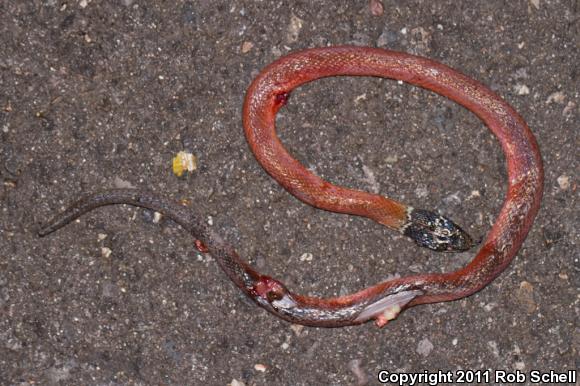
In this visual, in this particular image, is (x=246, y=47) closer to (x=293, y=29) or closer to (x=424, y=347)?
(x=293, y=29)

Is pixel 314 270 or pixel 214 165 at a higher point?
pixel 214 165

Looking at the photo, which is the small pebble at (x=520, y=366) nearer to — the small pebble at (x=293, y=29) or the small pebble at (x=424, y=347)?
the small pebble at (x=424, y=347)

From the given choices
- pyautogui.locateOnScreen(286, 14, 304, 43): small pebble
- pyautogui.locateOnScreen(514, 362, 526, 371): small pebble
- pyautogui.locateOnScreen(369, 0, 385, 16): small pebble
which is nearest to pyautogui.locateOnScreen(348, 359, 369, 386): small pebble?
pyautogui.locateOnScreen(514, 362, 526, 371): small pebble

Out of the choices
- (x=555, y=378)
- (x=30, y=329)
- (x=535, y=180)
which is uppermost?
(x=535, y=180)

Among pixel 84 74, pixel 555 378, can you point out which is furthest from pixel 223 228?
pixel 555 378

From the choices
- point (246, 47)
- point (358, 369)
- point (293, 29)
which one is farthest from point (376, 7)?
point (358, 369)

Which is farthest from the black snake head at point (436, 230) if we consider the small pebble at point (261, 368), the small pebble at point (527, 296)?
the small pebble at point (261, 368)

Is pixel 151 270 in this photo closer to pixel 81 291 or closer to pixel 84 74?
pixel 81 291
